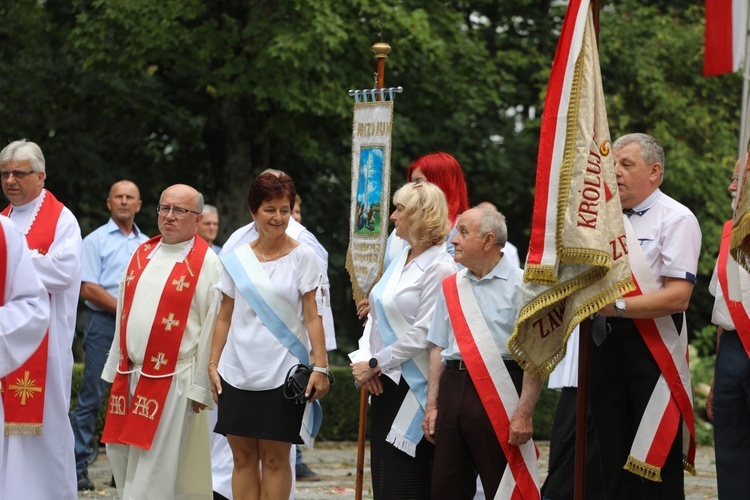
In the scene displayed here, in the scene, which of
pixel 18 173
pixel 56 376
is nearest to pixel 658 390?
pixel 56 376

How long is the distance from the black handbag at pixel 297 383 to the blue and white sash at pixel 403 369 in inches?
20.7

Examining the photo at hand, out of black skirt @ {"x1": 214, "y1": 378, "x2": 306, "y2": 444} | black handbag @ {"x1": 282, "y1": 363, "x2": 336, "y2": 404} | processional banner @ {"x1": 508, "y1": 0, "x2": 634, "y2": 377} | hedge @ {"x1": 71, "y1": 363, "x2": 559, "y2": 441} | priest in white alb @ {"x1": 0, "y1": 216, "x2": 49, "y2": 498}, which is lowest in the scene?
hedge @ {"x1": 71, "y1": 363, "x2": 559, "y2": 441}

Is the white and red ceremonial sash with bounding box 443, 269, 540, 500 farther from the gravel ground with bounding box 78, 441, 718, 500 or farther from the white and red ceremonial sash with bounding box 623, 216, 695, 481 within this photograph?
the gravel ground with bounding box 78, 441, 718, 500

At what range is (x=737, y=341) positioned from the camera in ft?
20.7

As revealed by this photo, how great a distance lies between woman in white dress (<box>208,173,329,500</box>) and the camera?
23.2 feet

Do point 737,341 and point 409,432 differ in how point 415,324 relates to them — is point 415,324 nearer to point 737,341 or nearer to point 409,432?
point 409,432

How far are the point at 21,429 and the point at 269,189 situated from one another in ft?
6.33

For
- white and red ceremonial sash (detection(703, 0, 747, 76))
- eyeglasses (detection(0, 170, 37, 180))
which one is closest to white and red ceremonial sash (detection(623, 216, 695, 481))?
eyeglasses (detection(0, 170, 37, 180))

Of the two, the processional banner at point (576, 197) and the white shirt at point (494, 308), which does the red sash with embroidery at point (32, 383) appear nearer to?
the white shirt at point (494, 308)

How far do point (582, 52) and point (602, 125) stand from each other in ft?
1.07

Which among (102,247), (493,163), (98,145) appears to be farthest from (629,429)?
(493,163)

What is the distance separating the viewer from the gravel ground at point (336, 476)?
9945mm

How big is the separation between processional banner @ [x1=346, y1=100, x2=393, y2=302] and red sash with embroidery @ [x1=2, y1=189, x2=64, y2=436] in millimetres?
1753

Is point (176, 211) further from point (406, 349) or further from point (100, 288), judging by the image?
point (100, 288)
